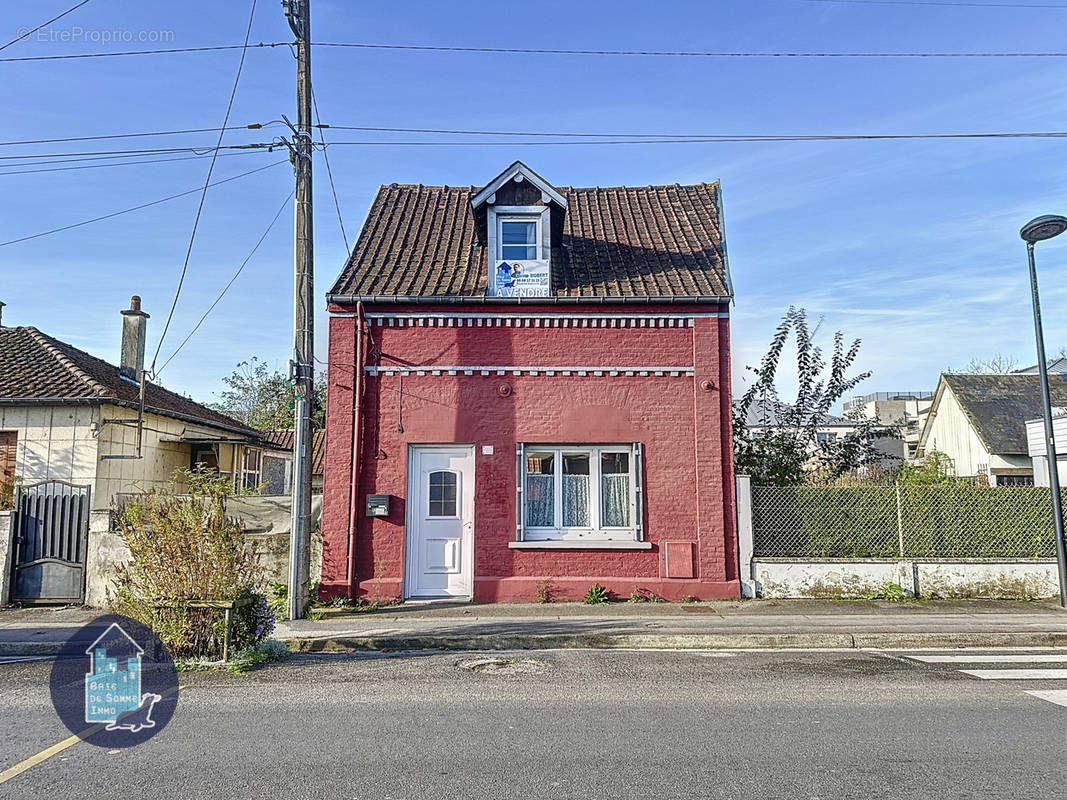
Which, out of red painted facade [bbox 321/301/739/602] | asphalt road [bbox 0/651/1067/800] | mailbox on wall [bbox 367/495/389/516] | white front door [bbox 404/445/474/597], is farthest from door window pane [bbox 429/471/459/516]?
asphalt road [bbox 0/651/1067/800]

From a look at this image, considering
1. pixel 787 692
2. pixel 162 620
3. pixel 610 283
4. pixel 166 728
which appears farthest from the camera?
pixel 610 283

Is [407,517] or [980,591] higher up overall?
[407,517]

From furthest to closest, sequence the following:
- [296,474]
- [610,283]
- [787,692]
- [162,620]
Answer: [610,283]
[296,474]
[162,620]
[787,692]

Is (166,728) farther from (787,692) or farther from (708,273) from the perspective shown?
(708,273)

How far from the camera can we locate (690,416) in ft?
40.7

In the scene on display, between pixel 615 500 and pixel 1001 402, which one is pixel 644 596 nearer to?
pixel 615 500

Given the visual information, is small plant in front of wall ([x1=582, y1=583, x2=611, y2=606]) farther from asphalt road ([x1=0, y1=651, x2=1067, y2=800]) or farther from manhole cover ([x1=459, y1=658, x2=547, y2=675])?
asphalt road ([x1=0, y1=651, x2=1067, y2=800])

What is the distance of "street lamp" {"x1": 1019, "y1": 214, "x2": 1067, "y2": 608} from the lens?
1086 cm

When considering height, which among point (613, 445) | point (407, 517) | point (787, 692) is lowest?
point (787, 692)

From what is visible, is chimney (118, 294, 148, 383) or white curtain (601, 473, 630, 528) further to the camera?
chimney (118, 294, 148, 383)

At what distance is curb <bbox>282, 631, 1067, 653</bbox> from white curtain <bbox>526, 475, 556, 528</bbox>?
3.01 meters

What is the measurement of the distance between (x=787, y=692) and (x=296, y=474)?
6694mm

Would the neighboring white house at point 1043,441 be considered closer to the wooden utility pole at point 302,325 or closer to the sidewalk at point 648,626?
the sidewalk at point 648,626

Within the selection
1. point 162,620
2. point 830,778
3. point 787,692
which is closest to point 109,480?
point 162,620
